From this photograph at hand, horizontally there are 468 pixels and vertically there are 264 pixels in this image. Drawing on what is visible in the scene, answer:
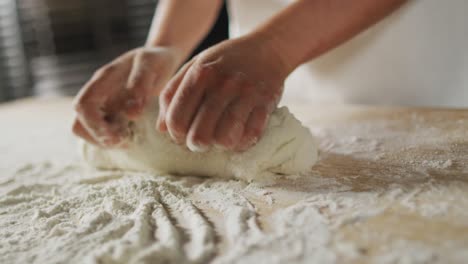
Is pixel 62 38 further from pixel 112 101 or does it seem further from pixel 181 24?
pixel 112 101

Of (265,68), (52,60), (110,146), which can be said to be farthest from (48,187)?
(52,60)

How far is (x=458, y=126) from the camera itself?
3.19 ft

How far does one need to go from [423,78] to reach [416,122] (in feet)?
0.72

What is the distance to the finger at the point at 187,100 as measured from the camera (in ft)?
2.47

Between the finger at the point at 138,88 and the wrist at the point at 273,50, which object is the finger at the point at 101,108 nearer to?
the finger at the point at 138,88

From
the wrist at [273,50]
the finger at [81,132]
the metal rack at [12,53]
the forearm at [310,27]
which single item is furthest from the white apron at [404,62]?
the metal rack at [12,53]

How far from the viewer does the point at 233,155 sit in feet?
2.68

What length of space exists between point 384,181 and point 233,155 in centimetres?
28

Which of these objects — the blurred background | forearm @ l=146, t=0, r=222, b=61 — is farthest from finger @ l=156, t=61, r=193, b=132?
the blurred background

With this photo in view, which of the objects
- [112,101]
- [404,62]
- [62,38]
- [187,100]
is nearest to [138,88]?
[112,101]

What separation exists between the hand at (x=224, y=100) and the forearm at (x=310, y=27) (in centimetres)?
9

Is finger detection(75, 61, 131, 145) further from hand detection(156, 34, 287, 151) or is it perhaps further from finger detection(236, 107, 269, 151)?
finger detection(236, 107, 269, 151)

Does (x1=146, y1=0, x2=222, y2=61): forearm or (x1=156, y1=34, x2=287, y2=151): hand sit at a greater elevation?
(x1=146, y1=0, x2=222, y2=61): forearm

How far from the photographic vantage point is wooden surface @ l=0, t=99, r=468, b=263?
20.2 inches
